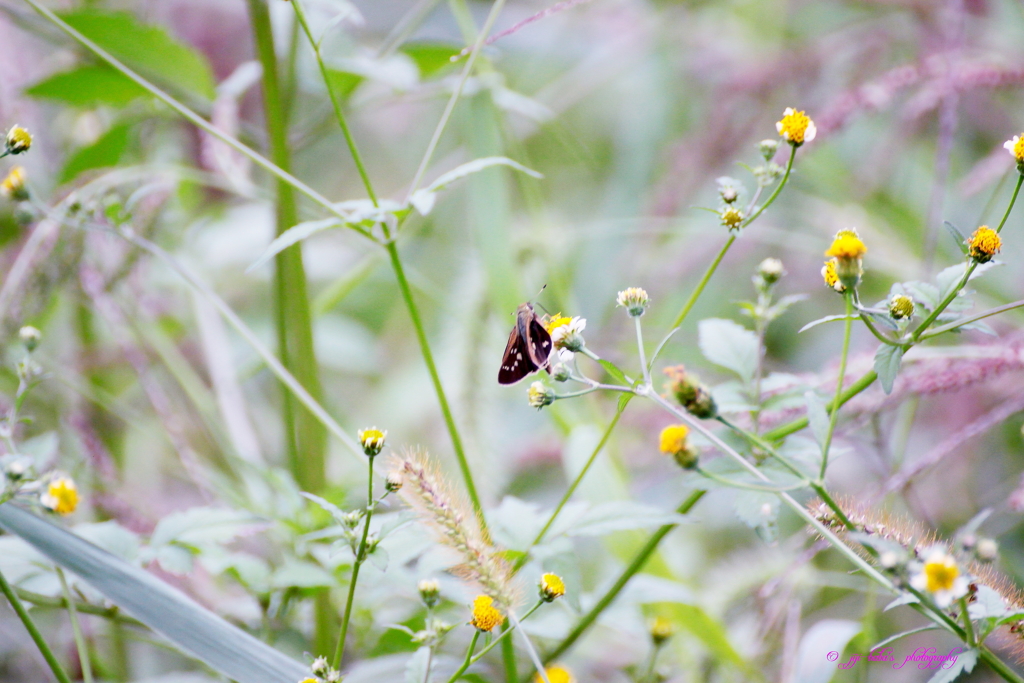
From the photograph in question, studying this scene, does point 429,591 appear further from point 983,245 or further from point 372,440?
point 983,245

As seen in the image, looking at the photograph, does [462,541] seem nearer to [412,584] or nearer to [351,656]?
[412,584]

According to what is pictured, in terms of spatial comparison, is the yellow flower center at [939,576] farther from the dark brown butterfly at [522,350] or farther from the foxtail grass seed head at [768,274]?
the dark brown butterfly at [522,350]

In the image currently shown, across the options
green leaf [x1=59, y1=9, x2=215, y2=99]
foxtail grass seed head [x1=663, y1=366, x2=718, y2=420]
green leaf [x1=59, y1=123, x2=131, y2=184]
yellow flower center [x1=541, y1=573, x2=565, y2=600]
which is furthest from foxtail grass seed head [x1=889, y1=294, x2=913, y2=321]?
green leaf [x1=59, y1=123, x2=131, y2=184]

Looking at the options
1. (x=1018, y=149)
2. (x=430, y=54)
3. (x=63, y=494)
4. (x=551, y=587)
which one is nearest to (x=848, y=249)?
(x=1018, y=149)

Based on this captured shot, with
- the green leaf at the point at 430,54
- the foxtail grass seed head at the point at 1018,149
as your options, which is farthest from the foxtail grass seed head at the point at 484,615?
the green leaf at the point at 430,54

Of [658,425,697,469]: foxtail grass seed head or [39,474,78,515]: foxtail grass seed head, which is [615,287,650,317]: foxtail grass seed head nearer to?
[658,425,697,469]: foxtail grass seed head
